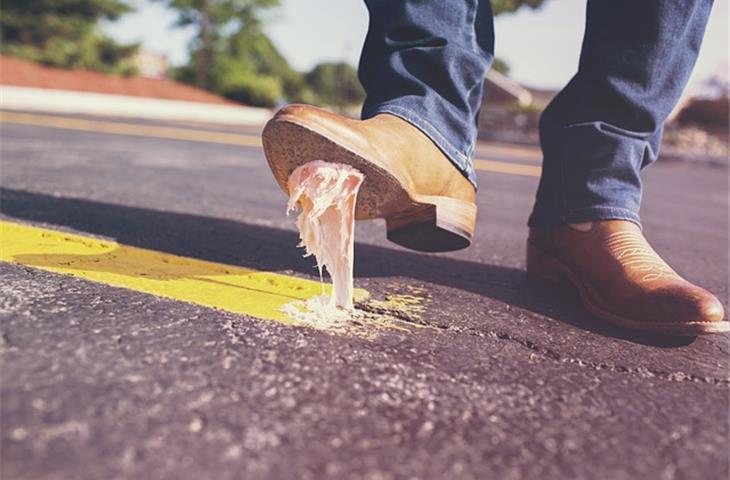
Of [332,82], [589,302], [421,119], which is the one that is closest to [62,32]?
[421,119]

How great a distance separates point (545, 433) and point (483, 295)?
0.72 m

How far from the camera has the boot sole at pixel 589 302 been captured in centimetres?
122

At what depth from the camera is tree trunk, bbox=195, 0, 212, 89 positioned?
1331 inches

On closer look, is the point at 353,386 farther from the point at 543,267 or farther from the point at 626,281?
the point at 543,267

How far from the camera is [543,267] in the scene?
5.46ft

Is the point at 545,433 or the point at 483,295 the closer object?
the point at 545,433

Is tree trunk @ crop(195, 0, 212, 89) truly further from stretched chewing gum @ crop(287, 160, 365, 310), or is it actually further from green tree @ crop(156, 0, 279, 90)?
stretched chewing gum @ crop(287, 160, 365, 310)

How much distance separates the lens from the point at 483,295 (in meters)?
1.50

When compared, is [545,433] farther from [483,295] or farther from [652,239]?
[652,239]

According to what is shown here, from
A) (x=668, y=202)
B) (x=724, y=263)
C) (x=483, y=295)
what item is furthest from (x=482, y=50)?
(x=668, y=202)

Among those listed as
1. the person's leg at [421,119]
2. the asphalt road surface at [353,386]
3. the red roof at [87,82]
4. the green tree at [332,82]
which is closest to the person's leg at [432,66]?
the person's leg at [421,119]

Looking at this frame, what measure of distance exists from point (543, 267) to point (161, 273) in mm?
965

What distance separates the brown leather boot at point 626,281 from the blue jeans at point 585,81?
6cm

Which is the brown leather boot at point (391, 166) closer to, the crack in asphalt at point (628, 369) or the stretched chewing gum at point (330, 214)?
the stretched chewing gum at point (330, 214)
